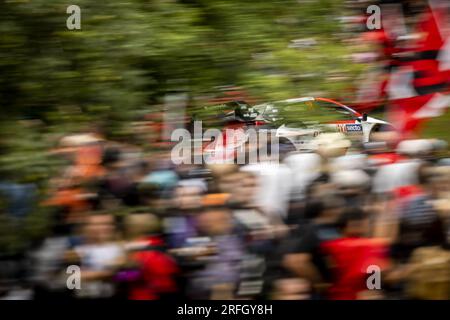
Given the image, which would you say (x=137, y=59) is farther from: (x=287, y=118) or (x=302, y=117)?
(x=302, y=117)

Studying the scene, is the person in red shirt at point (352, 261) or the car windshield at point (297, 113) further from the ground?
the car windshield at point (297, 113)

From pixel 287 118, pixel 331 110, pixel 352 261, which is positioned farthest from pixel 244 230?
pixel 331 110

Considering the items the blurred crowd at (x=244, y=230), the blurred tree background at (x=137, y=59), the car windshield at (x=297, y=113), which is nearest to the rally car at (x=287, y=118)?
the car windshield at (x=297, y=113)

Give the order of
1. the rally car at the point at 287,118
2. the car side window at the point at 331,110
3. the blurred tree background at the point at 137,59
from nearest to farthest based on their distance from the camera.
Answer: the blurred tree background at the point at 137,59, the rally car at the point at 287,118, the car side window at the point at 331,110

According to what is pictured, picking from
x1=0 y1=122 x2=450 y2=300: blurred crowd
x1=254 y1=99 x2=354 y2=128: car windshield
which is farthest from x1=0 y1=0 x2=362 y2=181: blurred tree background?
x1=0 y1=122 x2=450 y2=300: blurred crowd

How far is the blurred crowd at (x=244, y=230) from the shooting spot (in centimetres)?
512

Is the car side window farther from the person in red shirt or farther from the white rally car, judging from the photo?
the person in red shirt

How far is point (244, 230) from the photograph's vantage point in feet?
17.6

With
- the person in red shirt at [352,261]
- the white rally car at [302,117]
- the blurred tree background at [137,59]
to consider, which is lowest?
the person in red shirt at [352,261]

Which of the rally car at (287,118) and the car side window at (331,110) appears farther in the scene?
the car side window at (331,110)

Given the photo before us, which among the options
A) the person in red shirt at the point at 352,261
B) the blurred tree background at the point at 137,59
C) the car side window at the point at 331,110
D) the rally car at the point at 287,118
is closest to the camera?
the person in red shirt at the point at 352,261

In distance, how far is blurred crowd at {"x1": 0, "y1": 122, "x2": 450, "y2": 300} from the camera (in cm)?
512

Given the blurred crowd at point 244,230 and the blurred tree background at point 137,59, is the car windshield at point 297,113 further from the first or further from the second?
→ the blurred crowd at point 244,230

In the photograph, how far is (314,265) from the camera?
5117 millimetres
